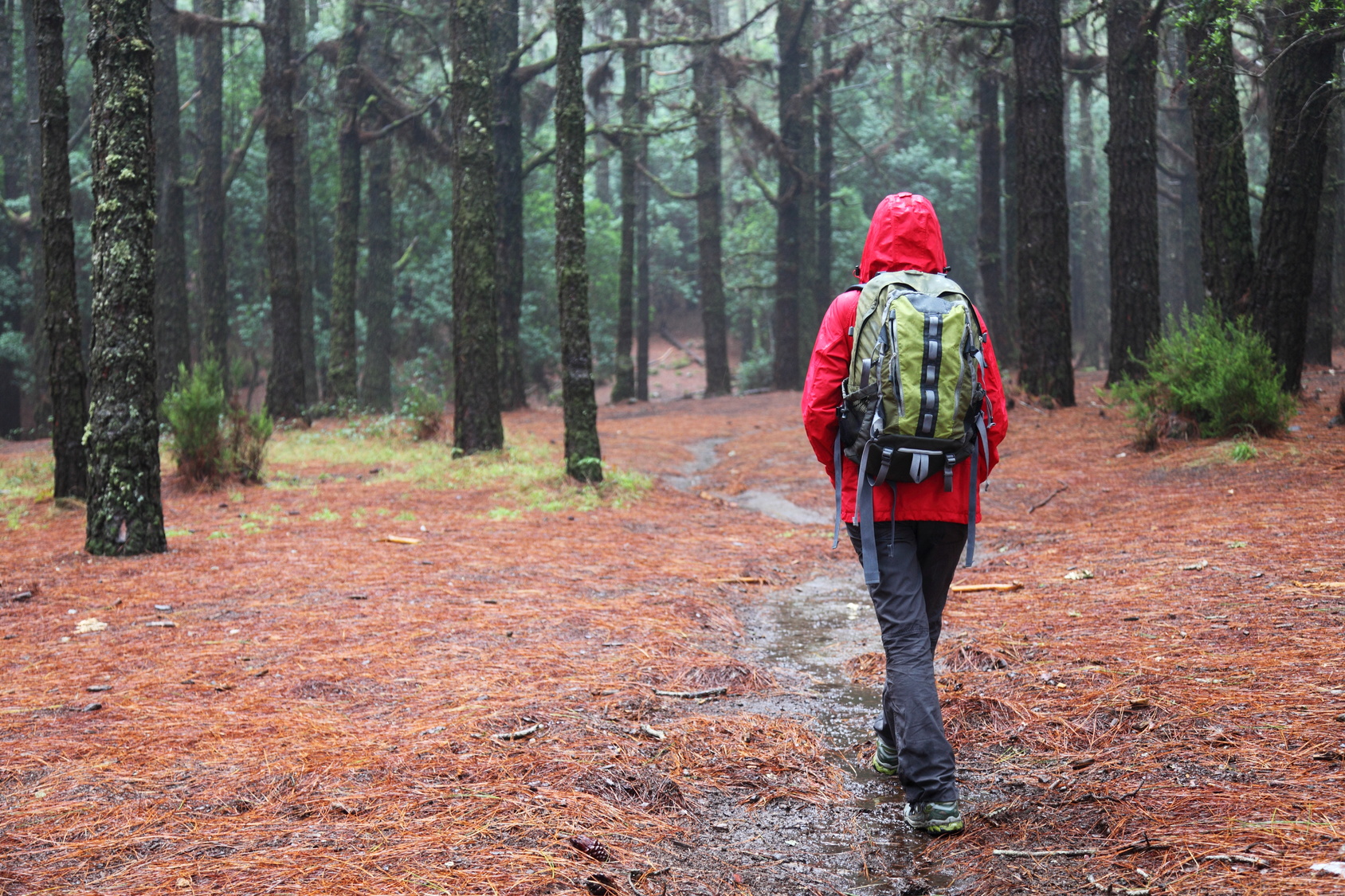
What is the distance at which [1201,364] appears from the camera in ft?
31.0

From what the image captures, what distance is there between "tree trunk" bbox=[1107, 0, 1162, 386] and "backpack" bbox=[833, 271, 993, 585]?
11321 mm

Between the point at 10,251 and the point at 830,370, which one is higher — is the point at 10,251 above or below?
above

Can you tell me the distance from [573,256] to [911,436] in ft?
23.9

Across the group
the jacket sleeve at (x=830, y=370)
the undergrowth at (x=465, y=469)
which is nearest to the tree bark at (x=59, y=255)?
the undergrowth at (x=465, y=469)

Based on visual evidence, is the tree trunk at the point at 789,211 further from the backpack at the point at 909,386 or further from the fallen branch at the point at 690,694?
the backpack at the point at 909,386

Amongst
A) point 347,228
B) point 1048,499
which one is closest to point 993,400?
point 1048,499

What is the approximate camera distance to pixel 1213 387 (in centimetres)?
927

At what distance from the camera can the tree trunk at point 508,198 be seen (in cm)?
2012

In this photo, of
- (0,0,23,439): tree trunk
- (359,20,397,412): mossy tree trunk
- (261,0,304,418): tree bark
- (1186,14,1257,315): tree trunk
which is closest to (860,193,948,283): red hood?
(1186,14,1257,315): tree trunk

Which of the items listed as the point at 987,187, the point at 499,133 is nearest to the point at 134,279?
the point at 499,133

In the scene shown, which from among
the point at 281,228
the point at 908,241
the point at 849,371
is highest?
the point at 281,228

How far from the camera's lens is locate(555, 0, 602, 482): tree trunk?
397 inches

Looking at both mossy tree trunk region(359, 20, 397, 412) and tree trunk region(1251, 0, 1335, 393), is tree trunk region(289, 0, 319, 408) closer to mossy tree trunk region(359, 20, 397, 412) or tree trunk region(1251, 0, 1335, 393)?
mossy tree trunk region(359, 20, 397, 412)

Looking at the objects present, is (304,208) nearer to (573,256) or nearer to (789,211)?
(789,211)
